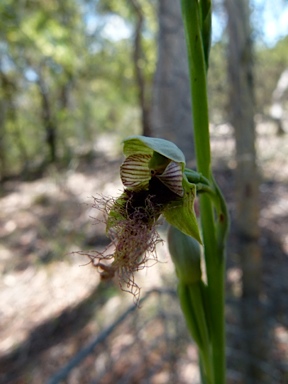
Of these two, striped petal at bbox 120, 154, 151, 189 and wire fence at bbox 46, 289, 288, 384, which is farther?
wire fence at bbox 46, 289, 288, 384


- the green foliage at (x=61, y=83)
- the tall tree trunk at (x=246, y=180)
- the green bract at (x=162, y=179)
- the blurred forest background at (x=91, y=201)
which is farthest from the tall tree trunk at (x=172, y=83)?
the green foliage at (x=61, y=83)

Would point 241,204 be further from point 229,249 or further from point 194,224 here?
point 194,224

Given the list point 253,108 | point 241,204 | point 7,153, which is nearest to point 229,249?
point 241,204

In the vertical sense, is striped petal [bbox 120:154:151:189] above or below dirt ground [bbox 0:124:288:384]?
above

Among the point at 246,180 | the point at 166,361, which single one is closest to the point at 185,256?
the point at 246,180

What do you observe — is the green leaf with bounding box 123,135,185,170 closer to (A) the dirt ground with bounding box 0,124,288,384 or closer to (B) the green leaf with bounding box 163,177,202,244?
(B) the green leaf with bounding box 163,177,202,244

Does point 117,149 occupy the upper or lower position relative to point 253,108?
lower

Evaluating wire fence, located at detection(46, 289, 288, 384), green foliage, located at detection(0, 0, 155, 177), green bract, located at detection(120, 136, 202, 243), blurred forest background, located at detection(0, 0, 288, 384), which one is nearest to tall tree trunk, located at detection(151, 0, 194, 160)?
blurred forest background, located at detection(0, 0, 288, 384)
